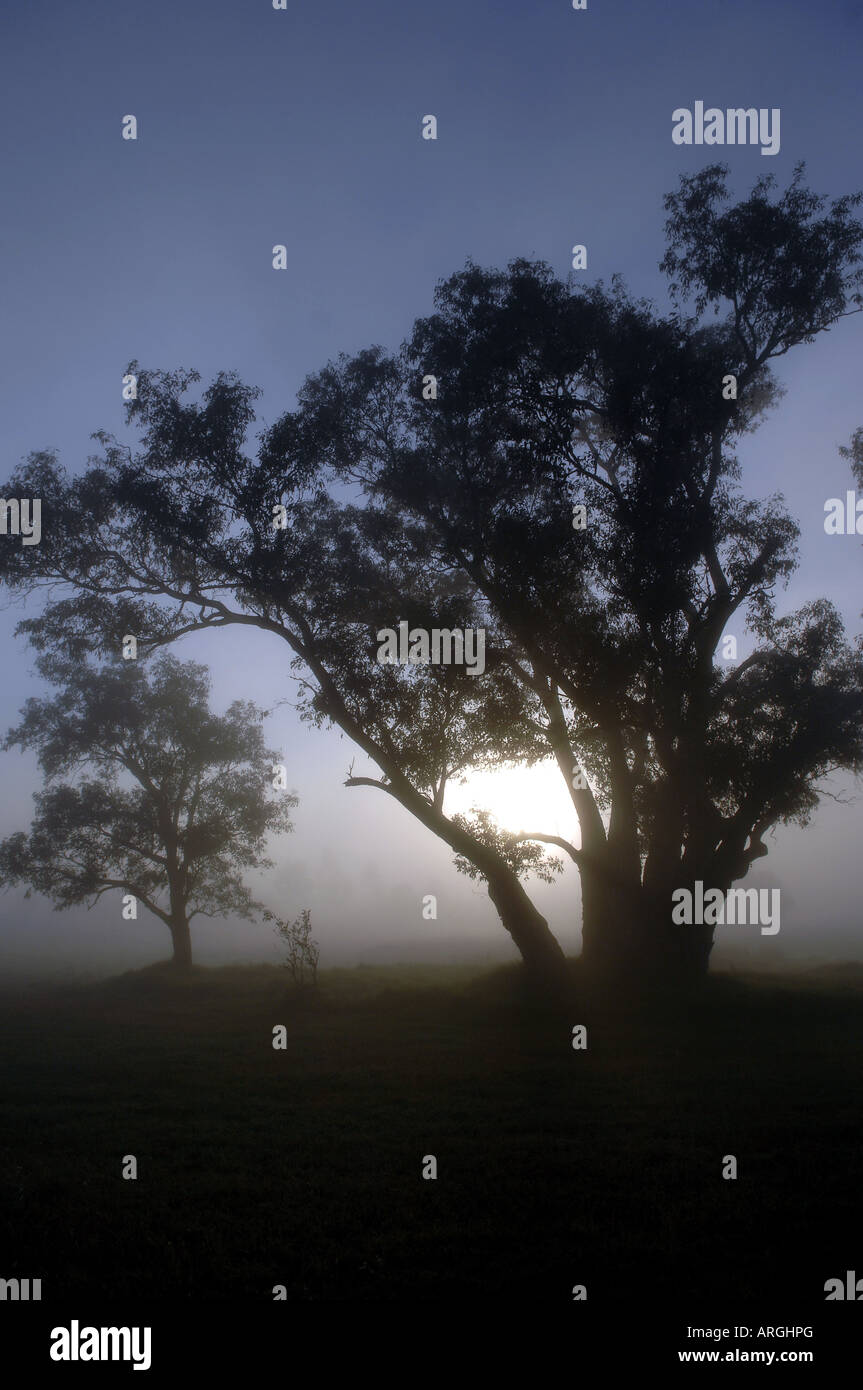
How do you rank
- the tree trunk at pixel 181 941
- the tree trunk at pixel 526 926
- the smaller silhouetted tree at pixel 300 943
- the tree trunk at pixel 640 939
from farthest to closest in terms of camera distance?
the tree trunk at pixel 181 941 → the smaller silhouetted tree at pixel 300 943 → the tree trunk at pixel 640 939 → the tree trunk at pixel 526 926

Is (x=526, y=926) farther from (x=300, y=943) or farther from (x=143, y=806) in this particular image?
(x=143, y=806)

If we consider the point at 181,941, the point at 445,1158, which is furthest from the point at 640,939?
the point at 181,941

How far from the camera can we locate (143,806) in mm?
34938

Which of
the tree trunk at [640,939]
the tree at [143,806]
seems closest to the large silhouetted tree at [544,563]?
the tree trunk at [640,939]

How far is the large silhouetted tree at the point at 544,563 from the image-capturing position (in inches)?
830

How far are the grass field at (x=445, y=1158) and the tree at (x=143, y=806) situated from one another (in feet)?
53.5

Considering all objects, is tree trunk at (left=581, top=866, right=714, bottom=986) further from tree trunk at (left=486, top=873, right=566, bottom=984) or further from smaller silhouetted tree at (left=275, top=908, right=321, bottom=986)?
smaller silhouetted tree at (left=275, top=908, right=321, bottom=986)

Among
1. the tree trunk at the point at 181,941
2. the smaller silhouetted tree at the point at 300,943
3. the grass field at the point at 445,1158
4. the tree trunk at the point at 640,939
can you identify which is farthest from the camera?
the tree trunk at the point at 181,941

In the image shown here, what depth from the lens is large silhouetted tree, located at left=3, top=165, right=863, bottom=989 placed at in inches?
830

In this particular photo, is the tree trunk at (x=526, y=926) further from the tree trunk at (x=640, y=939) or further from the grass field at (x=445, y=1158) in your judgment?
the grass field at (x=445, y=1158)

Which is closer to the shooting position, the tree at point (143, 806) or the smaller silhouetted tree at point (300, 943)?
the smaller silhouetted tree at point (300, 943)
